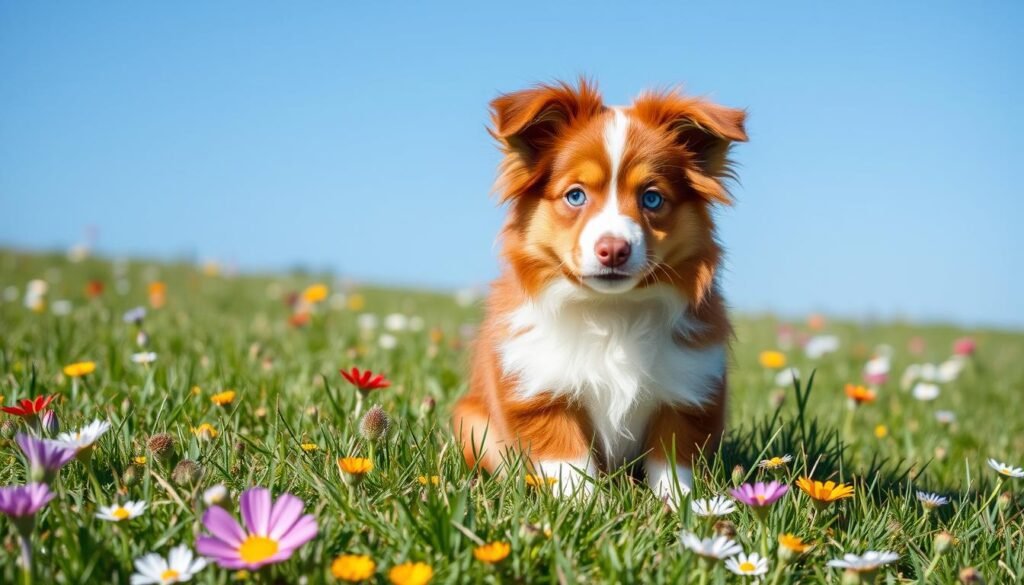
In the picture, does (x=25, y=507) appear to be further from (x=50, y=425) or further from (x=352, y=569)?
(x=50, y=425)

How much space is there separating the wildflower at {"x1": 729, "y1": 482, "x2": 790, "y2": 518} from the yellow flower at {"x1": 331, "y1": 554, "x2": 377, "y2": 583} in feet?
3.02

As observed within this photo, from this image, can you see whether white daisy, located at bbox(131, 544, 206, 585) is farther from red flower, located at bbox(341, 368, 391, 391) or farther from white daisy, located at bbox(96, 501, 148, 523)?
red flower, located at bbox(341, 368, 391, 391)

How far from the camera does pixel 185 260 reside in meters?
11.9

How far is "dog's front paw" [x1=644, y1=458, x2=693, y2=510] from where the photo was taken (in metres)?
2.40

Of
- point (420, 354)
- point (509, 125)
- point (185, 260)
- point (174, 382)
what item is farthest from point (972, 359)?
point (185, 260)

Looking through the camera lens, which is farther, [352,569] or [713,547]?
[713,547]

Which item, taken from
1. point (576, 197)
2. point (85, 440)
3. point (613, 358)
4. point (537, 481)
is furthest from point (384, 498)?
point (576, 197)

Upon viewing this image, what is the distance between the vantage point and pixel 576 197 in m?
2.64

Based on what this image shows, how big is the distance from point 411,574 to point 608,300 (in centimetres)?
126

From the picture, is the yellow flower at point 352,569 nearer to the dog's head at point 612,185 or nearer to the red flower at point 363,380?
the red flower at point 363,380

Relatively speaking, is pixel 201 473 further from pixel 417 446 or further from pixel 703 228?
pixel 703 228

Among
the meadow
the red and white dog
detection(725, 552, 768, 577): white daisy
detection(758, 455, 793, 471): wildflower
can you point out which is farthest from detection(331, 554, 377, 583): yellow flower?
detection(758, 455, 793, 471): wildflower

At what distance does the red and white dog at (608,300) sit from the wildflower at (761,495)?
0.46 m

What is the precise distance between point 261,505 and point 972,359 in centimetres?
695
